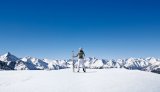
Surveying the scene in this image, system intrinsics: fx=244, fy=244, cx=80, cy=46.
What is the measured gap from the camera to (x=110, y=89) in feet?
49.6

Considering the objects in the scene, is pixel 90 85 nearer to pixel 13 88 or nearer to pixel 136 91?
pixel 136 91

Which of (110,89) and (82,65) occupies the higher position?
(82,65)

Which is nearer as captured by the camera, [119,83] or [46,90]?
[46,90]

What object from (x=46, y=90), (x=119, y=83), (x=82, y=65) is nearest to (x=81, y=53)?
(x=82, y=65)

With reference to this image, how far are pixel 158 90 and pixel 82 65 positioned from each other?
12744 mm

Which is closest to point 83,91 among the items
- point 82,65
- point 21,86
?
point 21,86

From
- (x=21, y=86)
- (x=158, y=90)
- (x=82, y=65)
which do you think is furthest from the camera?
(x=82, y=65)

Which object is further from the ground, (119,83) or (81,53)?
(81,53)

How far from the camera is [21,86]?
16.7 meters

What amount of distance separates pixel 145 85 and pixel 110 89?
2.96 m

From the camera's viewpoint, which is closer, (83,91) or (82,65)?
(83,91)

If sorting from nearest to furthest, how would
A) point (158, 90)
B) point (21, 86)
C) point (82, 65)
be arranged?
1. point (158, 90)
2. point (21, 86)
3. point (82, 65)


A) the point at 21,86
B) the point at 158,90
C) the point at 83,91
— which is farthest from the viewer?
the point at 21,86

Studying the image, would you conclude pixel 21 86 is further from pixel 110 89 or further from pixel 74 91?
pixel 110 89
